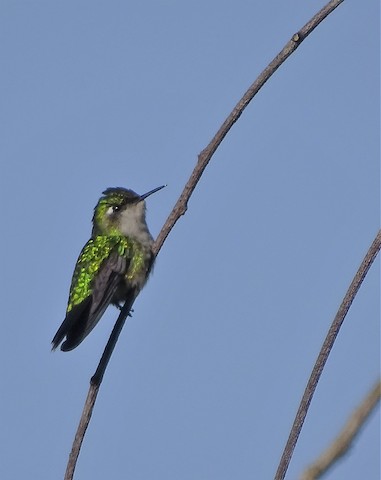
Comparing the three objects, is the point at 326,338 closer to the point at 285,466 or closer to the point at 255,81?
the point at 285,466

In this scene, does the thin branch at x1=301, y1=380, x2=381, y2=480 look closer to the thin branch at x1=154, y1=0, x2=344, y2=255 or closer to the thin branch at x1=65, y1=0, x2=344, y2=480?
the thin branch at x1=65, y1=0, x2=344, y2=480

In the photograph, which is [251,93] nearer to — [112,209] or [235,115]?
[235,115]

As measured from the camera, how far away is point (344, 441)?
1618 millimetres

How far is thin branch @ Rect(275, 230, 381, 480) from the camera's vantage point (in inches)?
92.9

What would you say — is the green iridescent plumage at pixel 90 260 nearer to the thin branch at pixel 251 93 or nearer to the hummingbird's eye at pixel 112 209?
the hummingbird's eye at pixel 112 209

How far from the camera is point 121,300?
7766 millimetres

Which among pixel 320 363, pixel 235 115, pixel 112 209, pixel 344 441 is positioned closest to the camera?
pixel 344 441

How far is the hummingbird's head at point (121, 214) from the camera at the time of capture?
7.93 m

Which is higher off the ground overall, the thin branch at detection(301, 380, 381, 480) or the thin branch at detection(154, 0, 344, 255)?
the thin branch at detection(154, 0, 344, 255)

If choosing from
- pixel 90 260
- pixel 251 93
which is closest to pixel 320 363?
pixel 251 93

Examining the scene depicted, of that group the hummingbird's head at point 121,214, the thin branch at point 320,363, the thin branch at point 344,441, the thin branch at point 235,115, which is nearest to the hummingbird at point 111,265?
the hummingbird's head at point 121,214

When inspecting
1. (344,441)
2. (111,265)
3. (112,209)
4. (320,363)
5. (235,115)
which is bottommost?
(344,441)

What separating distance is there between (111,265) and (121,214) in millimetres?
959

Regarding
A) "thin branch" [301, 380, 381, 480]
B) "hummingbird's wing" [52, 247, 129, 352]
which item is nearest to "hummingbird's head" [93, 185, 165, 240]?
"hummingbird's wing" [52, 247, 129, 352]
